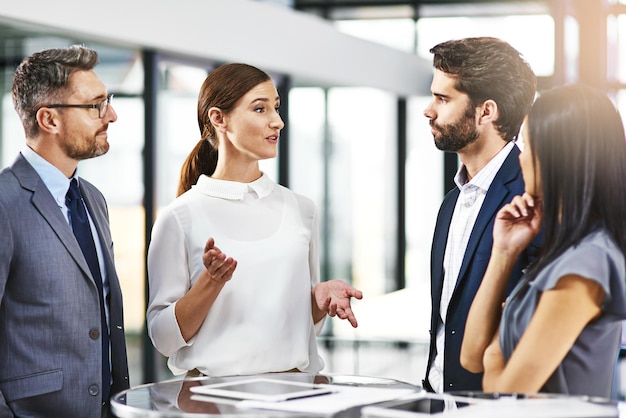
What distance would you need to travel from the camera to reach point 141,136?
639cm

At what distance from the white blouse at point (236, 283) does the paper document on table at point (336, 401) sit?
1.75 ft

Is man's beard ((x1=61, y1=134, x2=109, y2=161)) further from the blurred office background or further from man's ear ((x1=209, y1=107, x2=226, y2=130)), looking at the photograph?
the blurred office background

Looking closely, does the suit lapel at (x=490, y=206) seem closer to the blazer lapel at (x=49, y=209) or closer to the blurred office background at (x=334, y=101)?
the blazer lapel at (x=49, y=209)

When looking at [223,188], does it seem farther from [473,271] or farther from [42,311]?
[473,271]

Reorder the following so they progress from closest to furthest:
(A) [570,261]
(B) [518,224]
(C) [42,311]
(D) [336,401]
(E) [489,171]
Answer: (A) [570,261]
(D) [336,401]
(B) [518,224]
(C) [42,311]
(E) [489,171]

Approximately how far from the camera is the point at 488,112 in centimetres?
265

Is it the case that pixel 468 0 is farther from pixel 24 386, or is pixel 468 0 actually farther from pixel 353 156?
pixel 24 386

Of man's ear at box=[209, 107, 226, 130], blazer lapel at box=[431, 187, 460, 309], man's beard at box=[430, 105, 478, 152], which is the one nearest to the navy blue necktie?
man's ear at box=[209, 107, 226, 130]

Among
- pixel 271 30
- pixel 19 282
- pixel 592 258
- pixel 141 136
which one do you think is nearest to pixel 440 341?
pixel 592 258

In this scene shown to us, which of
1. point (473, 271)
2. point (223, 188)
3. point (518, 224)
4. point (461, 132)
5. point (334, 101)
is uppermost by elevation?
point (334, 101)

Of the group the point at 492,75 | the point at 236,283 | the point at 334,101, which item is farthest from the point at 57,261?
the point at 334,101

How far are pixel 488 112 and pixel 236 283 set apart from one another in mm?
886

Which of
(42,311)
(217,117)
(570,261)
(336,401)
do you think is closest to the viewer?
(570,261)

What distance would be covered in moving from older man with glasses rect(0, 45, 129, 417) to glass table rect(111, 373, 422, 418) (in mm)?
339
